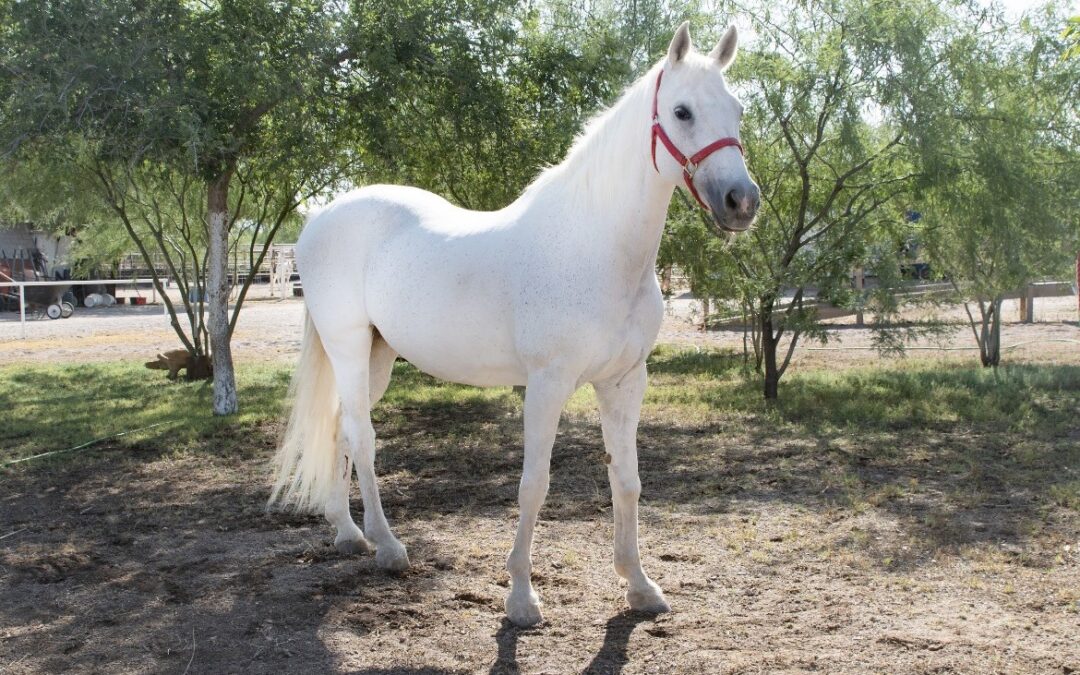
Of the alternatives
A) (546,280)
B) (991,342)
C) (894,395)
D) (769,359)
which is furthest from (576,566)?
(991,342)

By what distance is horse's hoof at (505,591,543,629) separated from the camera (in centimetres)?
353

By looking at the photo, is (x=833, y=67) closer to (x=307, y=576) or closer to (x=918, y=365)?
(x=918, y=365)

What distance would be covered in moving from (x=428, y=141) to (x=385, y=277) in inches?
163

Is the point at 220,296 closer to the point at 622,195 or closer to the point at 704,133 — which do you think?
the point at 622,195

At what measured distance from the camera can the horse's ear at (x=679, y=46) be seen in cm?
311

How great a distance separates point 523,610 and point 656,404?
5326 millimetres

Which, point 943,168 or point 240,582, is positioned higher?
point 943,168

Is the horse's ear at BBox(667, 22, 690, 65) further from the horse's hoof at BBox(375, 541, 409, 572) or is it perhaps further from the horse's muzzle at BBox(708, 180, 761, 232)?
the horse's hoof at BBox(375, 541, 409, 572)

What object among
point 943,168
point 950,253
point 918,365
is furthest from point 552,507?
point 918,365

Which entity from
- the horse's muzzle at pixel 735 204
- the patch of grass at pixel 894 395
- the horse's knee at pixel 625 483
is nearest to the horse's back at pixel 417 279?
the horse's knee at pixel 625 483

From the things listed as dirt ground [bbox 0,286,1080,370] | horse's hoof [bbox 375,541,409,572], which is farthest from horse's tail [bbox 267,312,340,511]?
dirt ground [bbox 0,286,1080,370]

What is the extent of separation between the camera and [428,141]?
8.01m

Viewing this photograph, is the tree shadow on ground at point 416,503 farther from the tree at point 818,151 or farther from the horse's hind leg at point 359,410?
the tree at point 818,151

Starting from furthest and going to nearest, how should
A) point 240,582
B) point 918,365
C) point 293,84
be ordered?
point 918,365
point 293,84
point 240,582
